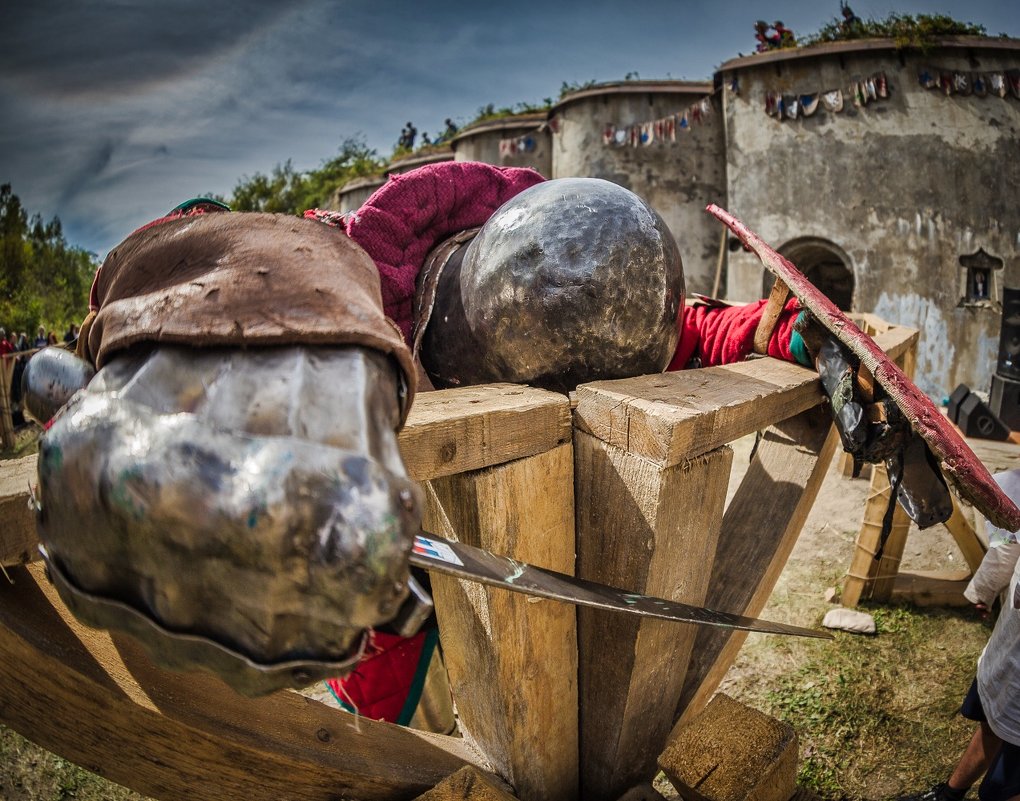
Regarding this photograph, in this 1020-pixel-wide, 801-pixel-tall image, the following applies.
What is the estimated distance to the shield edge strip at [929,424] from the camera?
158 cm

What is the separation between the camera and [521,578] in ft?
3.03

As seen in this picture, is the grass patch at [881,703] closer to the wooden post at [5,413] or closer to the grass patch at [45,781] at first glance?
the grass patch at [45,781]

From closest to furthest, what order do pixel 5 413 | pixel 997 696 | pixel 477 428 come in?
pixel 477 428 < pixel 997 696 < pixel 5 413

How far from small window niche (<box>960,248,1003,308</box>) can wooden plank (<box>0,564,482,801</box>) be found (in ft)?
37.9

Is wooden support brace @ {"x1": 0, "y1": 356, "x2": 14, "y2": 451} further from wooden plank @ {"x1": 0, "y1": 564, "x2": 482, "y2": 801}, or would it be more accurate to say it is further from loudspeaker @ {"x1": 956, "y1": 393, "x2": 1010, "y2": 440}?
loudspeaker @ {"x1": 956, "y1": 393, "x2": 1010, "y2": 440}

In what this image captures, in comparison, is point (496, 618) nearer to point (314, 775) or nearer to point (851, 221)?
point (314, 775)

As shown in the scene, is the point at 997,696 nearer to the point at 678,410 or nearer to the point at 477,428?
the point at 678,410

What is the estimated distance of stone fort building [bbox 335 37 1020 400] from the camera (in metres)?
9.82

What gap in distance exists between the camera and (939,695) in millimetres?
3137

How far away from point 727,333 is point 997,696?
60.2 inches

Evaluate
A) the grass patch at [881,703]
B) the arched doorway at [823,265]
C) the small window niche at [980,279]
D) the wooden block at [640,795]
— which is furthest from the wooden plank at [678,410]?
the small window niche at [980,279]

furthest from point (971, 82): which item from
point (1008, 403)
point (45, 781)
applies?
point (45, 781)

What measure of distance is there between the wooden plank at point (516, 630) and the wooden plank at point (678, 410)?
123mm

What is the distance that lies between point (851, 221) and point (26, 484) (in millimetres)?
11784
